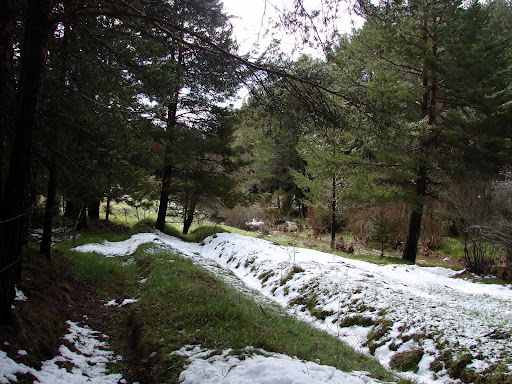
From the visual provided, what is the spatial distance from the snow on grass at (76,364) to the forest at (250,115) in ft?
2.58

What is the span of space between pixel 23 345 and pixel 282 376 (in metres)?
2.71

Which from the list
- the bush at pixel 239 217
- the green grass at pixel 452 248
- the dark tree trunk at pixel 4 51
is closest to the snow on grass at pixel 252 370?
the dark tree trunk at pixel 4 51

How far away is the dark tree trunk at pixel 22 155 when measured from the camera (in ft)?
11.5

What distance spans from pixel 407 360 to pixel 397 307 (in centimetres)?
154

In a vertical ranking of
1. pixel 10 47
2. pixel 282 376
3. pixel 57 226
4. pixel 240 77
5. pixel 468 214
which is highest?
pixel 240 77

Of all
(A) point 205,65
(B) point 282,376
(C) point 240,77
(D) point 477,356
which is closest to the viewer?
(B) point 282,376

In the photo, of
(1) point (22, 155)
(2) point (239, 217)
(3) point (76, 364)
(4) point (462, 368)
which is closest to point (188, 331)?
(3) point (76, 364)

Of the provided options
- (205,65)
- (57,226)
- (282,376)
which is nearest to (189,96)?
(57,226)

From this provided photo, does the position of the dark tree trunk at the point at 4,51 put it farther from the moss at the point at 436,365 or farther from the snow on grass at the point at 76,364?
the moss at the point at 436,365

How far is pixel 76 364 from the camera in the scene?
11.9 feet

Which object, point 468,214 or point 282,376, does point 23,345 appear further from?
point 468,214

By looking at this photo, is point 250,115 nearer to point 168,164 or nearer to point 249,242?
point 249,242

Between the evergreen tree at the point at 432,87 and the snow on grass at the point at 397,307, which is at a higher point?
the evergreen tree at the point at 432,87

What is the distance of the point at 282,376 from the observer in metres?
2.96
